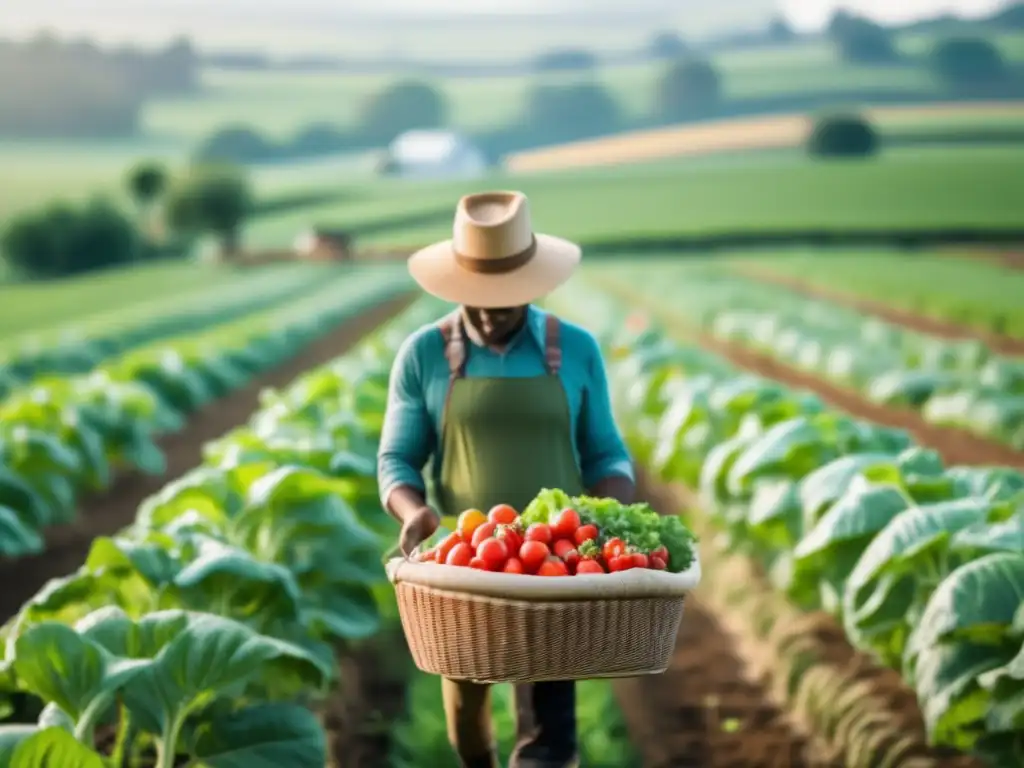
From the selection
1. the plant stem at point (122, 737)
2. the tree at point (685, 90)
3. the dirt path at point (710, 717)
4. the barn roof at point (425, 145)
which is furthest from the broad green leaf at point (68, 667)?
the barn roof at point (425, 145)

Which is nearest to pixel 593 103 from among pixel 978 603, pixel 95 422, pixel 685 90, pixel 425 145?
pixel 685 90

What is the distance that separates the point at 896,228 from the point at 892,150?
607cm

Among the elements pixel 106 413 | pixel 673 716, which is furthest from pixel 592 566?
pixel 106 413

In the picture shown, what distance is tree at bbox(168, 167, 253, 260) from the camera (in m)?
69.9

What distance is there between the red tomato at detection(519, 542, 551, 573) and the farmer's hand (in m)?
0.48

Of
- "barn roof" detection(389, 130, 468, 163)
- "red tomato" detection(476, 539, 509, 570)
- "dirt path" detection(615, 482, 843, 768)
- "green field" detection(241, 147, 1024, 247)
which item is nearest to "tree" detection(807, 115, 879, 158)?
"green field" detection(241, 147, 1024, 247)

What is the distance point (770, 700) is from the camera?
6.52m

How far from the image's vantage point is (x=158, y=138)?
251 ft

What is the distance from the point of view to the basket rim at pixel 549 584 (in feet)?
11.0

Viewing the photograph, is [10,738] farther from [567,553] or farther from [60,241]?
[60,241]

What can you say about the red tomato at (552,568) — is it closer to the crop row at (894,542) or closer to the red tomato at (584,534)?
the red tomato at (584,534)

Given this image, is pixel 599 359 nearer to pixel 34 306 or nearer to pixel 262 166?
pixel 34 306

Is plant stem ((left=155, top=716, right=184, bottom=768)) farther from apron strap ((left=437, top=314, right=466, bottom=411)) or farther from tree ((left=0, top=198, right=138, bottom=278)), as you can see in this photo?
tree ((left=0, top=198, right=138, bottom=278))

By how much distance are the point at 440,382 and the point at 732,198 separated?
54794 mm
